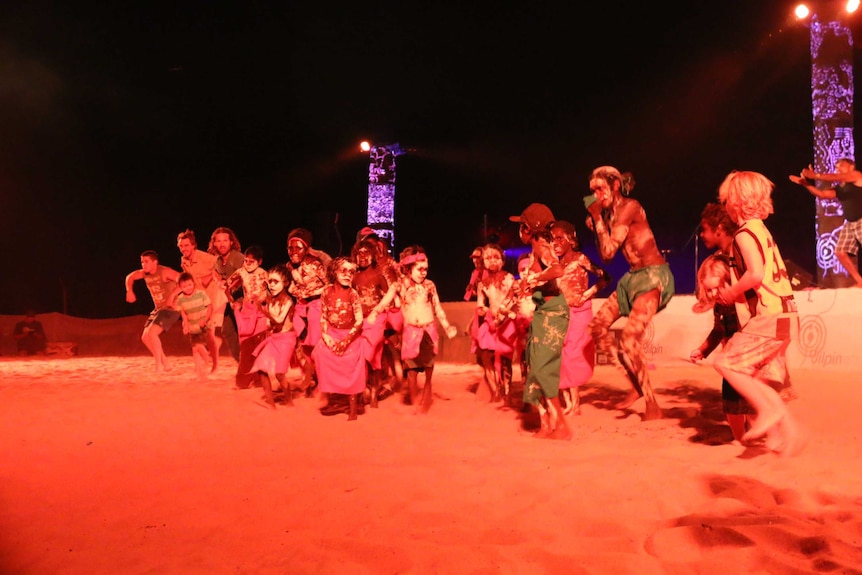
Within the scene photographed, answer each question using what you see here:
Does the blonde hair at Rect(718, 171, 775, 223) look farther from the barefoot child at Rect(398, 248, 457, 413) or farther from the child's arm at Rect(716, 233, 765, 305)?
the barefoot child at Rect(398, 248, 457, 413)

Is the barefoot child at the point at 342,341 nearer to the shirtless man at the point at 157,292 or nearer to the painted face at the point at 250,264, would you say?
the painted face at the point at 250,264

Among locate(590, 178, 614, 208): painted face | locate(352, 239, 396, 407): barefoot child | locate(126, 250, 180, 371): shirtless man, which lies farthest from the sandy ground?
locate(126, 250, 180, 371): shirtless man

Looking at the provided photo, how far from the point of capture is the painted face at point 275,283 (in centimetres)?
707

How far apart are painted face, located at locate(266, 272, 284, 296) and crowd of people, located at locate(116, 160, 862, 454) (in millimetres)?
16

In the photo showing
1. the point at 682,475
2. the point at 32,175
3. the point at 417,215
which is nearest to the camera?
the point at 682,475

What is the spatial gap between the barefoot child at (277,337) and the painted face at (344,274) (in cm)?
84

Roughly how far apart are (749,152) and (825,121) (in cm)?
415

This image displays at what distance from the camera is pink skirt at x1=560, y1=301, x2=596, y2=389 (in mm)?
6090

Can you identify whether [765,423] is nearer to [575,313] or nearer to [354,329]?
[575,313]

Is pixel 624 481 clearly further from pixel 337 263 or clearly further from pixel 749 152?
pixel 749 152

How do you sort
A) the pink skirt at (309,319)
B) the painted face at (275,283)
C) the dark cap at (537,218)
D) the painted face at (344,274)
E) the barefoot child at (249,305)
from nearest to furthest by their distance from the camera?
the dark cap at (537,218) < the painted face at (344,274) < the painted face at (275,283) < the pink skirt at (309,319) < the barefoot child at (249,305)

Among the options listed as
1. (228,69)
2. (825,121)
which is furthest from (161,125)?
(825,121)

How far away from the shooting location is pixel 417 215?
1064 inches

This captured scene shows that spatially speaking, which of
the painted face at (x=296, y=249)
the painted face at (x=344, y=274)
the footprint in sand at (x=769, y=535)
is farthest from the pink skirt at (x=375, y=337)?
the footprint in sand at (x=769, y=535)
